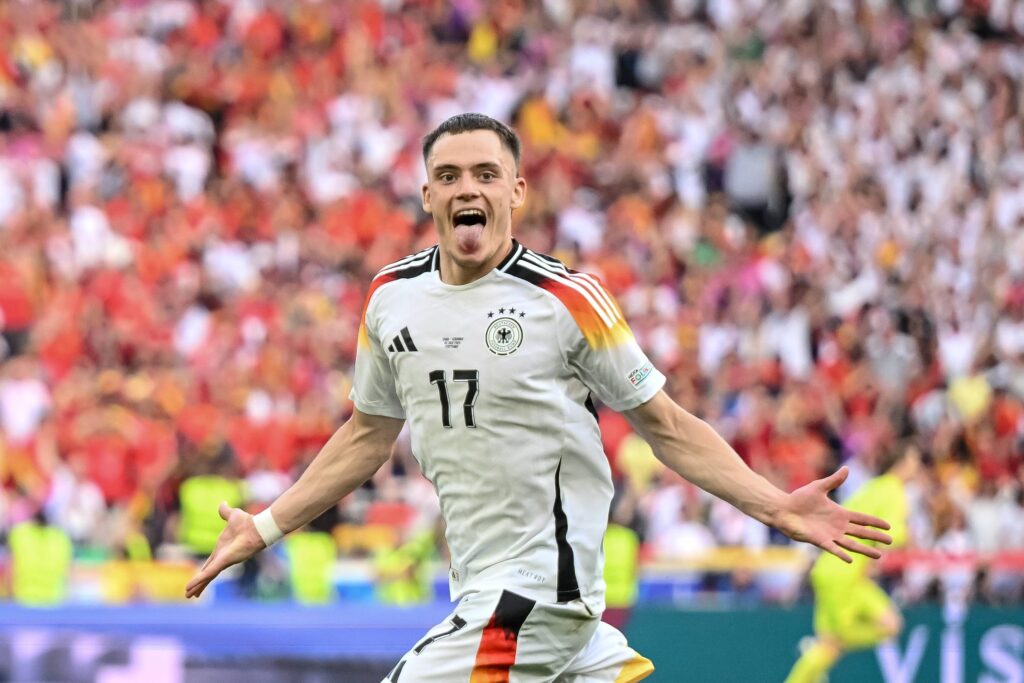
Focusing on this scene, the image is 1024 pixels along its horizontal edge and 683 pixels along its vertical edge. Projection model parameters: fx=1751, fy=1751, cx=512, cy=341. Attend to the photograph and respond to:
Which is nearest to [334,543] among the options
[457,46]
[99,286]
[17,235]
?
[99,286]

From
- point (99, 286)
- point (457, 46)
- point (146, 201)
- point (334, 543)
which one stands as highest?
point (457, 46)

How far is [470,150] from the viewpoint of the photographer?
16.1 ft

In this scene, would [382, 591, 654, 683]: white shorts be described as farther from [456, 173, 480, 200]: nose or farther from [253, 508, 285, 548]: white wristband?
[456, 173, 480, 200]: nose

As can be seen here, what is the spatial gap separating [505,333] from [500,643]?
852mm

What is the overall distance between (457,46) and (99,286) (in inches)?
229

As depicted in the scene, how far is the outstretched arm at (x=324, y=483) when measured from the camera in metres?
5.33

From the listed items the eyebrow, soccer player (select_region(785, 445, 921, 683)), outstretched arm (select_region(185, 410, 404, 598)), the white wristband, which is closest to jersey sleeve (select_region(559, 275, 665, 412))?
the eyebrow

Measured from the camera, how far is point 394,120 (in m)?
18.2

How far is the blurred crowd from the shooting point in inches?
549

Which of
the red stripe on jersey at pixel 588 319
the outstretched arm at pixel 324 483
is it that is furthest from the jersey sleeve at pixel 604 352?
the outstretched arm at pixel 324 483

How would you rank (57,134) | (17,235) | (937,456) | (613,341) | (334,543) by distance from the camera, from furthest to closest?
(57,134) → (17,235) → (937,456) → (334,543) → (613,341)

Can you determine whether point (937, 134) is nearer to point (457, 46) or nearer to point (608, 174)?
point (608, 174)

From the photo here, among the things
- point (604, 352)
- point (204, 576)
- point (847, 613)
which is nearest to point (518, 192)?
point (604, 352)

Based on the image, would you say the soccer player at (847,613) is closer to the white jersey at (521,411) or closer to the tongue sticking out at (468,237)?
the white jersey at (521,411)
